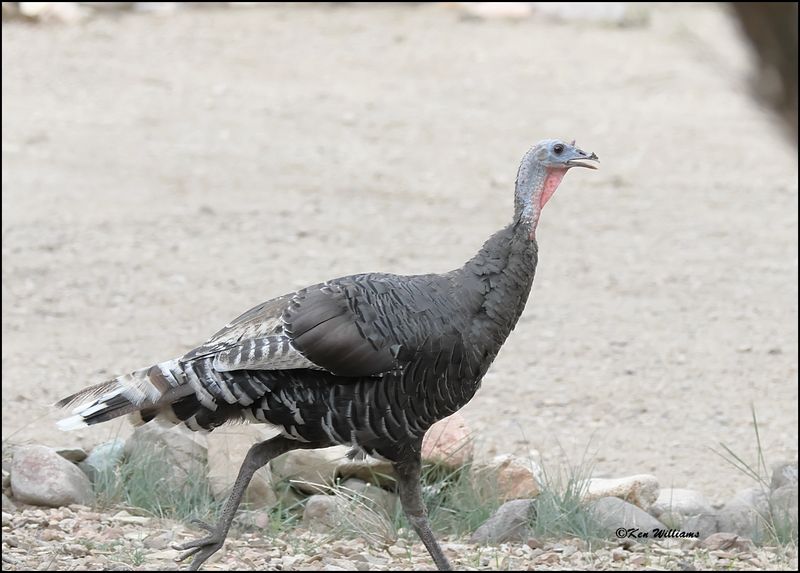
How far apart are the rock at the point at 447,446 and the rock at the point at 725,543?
46.4 inches

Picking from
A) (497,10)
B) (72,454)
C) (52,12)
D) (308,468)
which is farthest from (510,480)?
(52,12)

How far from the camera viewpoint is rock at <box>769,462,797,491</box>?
630 centimetres

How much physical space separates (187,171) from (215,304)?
11.4ft

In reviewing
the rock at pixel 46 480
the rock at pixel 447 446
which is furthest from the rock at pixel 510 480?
the rock at pixel 46 480

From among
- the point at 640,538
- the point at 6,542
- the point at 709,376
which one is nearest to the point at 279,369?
the point at 6,542

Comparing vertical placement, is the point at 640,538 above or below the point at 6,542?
below

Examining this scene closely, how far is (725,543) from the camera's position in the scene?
582 cm

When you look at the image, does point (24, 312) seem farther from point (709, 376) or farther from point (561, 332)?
point (709, 376)

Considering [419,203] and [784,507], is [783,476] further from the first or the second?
[419,203]

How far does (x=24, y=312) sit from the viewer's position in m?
9.35

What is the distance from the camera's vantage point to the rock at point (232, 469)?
6.00m

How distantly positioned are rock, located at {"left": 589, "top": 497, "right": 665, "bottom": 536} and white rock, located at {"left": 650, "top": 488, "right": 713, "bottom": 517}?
0.19 metres

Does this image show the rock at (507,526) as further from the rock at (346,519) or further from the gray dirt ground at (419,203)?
the gray dirt ground at (419,203)

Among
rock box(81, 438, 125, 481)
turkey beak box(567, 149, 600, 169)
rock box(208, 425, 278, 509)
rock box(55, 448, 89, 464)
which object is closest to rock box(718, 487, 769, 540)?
turkey beak box(567, 149, 600, 169)
